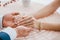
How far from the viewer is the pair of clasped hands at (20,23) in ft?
2.20

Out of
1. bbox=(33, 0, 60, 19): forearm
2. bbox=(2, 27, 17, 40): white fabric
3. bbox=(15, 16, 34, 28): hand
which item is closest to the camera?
bbox=(2, 27, 17, 40): white fabric

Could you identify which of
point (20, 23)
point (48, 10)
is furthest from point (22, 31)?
point (48, 10)

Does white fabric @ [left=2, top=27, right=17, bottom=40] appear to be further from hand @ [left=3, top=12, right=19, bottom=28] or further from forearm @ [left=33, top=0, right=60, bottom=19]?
forearm @ [left=33, top=0, right=60, bottom=19]

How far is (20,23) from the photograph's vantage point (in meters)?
0.72

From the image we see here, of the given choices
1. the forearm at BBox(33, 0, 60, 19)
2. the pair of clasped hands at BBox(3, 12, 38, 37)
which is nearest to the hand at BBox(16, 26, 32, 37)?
the pair of clasped hands at BBox(3, 12, 38, 37)

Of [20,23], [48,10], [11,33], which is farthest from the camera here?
[48,10]

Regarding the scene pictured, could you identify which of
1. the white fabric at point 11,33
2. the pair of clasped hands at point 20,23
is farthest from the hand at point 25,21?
the white fabric at point 11,33

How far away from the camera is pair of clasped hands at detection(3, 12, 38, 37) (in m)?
0.67

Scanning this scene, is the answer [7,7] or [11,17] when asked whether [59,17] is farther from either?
[7,7]

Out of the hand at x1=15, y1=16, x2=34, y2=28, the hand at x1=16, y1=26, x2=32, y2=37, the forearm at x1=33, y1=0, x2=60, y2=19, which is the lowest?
the hand at x1=16, y1=26, x2=32, y2=37

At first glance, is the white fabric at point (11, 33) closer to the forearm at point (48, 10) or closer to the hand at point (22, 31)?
the hand at point (22, 31)

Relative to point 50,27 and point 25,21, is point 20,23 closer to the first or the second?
point 25,21

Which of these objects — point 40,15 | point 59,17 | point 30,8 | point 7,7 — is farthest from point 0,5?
point 59,17

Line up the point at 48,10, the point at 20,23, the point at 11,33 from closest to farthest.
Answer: the point at 11,33 < the point at 20,23 < the point at 48,10
